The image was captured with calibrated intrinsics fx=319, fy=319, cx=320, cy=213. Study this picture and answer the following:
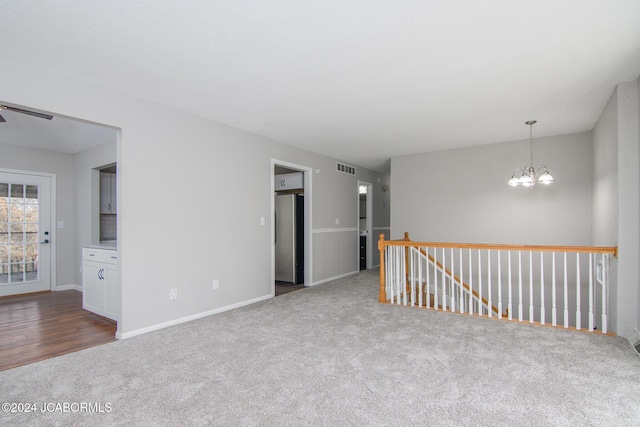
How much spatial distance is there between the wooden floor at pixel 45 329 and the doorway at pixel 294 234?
273 cm

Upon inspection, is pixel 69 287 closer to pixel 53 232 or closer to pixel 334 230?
pixel 53 232

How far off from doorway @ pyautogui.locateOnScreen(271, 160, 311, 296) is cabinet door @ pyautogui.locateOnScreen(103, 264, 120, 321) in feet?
8.16

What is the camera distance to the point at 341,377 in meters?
2.29

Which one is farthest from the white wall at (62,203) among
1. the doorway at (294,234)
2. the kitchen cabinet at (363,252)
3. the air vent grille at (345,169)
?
the kitchen cabinet at (363,252)

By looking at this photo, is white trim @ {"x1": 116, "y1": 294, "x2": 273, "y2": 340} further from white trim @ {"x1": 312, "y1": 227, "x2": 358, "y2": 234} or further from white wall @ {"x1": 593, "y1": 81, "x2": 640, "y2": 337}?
white wall @ {"x1": 593, "y1": 81, "x2": 640, "y2": 337}

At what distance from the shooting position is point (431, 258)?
5.43 m

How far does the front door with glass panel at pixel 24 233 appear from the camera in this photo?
4.95 m

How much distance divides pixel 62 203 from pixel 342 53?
5.67 meters

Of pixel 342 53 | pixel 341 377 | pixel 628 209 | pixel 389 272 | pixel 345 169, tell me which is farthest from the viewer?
pixel 345 169

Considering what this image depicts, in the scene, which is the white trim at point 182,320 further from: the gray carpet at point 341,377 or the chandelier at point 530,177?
the chandelier at point 530,177

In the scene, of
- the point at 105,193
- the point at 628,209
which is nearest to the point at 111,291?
the point at 105,193

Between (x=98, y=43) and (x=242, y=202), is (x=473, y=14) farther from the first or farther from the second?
(x=242, y=202)

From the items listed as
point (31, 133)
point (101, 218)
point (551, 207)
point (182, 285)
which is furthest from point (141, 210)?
point (551, 207)

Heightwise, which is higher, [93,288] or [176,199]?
[176,199]
